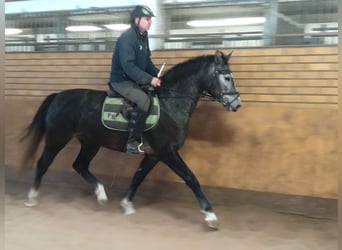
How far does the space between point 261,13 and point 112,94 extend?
6.85 ft

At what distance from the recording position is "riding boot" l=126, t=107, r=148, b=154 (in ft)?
17.0

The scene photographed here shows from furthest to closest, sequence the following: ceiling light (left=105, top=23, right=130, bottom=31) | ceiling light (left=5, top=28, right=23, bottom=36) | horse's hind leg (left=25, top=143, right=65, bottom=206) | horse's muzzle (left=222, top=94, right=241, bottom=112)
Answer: ceiling light (left=5, top=28, right=23, bottom=36) < ceiling light (left=105, top=23, right=130, bottom=31) < horse's hind leg (left=25, top=143, right=65, bottom=206) < horse's muzzle (left=222, top=94, right=241, bottom=112)

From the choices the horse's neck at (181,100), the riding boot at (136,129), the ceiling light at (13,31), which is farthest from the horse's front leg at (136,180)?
the ceiling light at (13,31)

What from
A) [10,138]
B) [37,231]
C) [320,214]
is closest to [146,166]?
[37,231]

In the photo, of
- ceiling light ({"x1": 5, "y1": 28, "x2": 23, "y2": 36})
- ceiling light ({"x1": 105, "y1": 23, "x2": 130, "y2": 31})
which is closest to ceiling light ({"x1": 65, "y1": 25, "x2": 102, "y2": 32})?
ceiling light ({"x1": 105, "y1": 23, "x2": 130, "y2": 31})

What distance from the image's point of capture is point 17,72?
745 centimetres

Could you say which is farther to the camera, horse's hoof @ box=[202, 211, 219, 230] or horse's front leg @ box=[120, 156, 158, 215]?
horse's front leg @ box=[120, 156, 158, 215]

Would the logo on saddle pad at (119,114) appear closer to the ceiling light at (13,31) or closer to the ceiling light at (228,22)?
the ceiling light at (228,22)

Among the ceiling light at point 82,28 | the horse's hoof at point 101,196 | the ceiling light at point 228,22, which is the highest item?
the ceiling light at point 228,22

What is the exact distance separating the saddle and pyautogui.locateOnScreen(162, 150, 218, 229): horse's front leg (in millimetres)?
425

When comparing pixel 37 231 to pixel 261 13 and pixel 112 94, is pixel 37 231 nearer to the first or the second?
pixel 112 94

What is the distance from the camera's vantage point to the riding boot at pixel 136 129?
17.0 feet

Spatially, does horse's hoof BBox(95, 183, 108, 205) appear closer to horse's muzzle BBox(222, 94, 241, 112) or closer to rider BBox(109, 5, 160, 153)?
rider BBox(109, 5, 160, 153)

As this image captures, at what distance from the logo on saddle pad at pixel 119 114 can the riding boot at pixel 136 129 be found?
0.07m
